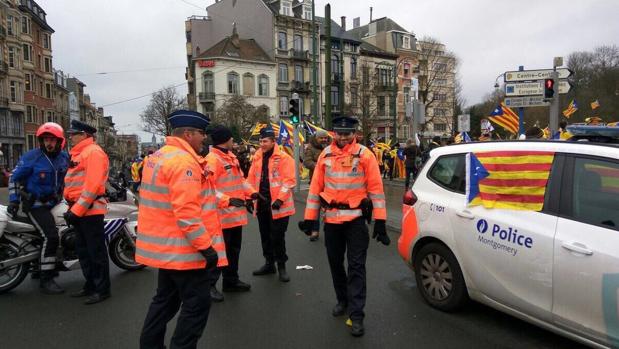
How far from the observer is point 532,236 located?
3.55m

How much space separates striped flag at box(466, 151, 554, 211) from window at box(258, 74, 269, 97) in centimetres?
4819

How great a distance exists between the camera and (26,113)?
54.3 meters

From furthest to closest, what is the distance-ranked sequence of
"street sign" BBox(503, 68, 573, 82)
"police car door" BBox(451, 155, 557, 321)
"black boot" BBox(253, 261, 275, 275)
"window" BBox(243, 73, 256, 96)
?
"window" BBox(243, 73, 256, 96), "street sign" BBox(503, 68, 573, 82), "black boot" BBox(253, 261, 275, 275), "police car door" BBox(451, 155, 557, 321)

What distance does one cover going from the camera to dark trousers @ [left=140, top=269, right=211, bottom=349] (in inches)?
120

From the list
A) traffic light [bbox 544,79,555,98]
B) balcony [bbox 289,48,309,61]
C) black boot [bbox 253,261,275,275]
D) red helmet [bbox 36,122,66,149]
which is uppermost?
A: balcony [bbox 289,48,309,61]

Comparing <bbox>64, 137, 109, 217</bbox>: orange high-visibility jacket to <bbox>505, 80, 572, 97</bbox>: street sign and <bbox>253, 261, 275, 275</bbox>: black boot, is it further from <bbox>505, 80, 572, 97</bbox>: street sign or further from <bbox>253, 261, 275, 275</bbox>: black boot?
<bbox>505, 80, 572, 97</bbox>: street sign

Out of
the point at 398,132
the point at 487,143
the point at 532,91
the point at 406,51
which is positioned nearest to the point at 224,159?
the point at 487,143

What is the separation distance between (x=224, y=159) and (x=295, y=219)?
5618mm

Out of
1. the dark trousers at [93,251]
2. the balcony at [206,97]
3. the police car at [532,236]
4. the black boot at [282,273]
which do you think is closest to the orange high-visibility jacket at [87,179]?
the dark trousers at [93,251]

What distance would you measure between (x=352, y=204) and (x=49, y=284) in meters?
3.82

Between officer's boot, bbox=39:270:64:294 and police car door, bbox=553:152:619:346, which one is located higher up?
police car door, bbox=553:152:619:346

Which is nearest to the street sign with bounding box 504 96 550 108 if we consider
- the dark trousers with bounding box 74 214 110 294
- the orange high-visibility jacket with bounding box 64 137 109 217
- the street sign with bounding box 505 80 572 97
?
the street sign with bounding box 505 80 572 97

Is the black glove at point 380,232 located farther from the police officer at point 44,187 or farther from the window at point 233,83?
the window at point 233,83

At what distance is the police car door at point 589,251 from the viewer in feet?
10.1
